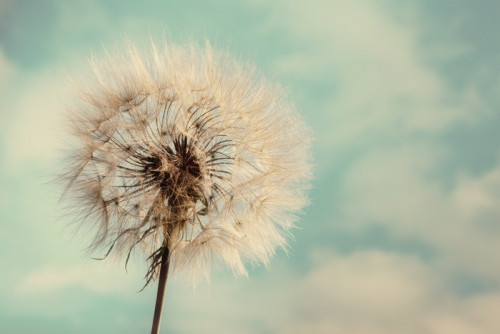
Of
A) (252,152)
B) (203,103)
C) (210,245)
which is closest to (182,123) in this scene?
(203,103)

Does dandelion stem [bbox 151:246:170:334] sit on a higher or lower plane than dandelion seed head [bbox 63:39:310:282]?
lower

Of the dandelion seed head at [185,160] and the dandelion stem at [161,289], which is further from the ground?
the dandelion seed head at [185,160]

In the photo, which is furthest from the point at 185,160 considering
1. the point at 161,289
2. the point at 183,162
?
the point at 161,289

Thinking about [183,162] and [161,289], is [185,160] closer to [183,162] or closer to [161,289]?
[183,162]
